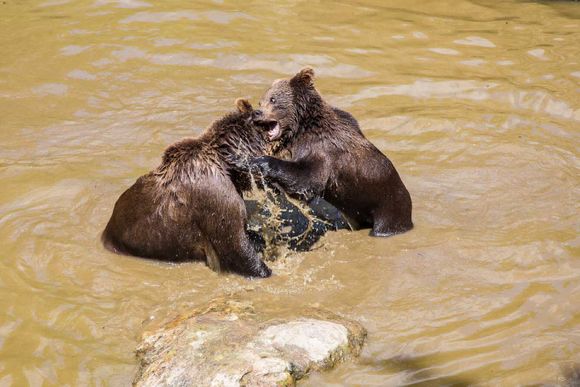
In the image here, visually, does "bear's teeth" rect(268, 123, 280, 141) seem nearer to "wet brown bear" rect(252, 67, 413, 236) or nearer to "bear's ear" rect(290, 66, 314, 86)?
"wet brown bear" rect(252, 67, 413, 236)

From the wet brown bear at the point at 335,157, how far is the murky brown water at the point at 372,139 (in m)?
0.26

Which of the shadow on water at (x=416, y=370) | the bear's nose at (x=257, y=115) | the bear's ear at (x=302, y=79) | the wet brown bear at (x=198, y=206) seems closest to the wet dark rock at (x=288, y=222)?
the wet brown bear at (x=198, y=206)

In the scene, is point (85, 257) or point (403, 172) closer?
point (85, 257)

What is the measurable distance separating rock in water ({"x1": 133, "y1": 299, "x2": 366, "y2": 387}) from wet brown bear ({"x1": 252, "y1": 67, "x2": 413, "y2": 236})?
5.87 feet

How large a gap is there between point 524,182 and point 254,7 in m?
6.83

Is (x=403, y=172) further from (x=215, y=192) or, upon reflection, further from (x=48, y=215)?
(x=48, y=215)

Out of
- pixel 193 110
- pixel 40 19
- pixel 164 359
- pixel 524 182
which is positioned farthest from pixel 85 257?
pixel 40 19

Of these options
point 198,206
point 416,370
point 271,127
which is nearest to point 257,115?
point 271,127

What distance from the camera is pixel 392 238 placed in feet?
25.5

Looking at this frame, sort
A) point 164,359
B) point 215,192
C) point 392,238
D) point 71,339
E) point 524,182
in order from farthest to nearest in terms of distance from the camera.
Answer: point 524,182
point 392,238
point 215,192
point 71,339
point 164,359

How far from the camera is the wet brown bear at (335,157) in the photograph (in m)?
7.63

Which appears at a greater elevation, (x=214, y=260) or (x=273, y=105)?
(x=273, y=105)

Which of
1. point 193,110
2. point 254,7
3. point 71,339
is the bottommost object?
point 71,339

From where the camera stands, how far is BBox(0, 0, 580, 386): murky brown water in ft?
20.1
